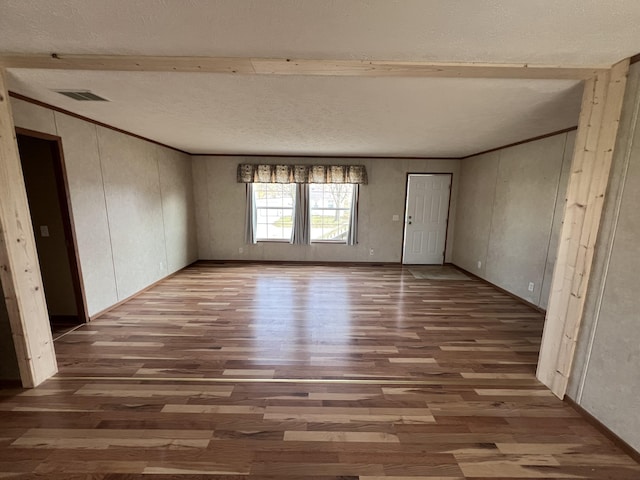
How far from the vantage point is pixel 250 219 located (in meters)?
5.56

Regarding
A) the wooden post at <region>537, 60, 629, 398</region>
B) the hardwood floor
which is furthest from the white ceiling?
the hardwood floor

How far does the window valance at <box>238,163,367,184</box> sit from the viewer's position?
17.4ft

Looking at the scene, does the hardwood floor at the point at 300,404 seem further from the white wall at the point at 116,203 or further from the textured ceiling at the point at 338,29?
the textured ceiling at the point at 338,29

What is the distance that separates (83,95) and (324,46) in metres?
2.18

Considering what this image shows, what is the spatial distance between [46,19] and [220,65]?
0.80 meters

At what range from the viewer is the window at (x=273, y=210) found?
18.2 ft

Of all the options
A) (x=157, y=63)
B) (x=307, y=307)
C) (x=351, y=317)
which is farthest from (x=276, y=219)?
(x=157, y=63)

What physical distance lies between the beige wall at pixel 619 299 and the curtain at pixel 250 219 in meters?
5.10

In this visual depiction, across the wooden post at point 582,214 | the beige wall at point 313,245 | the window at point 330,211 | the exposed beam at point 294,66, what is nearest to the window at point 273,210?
the beige wall at point 313,245

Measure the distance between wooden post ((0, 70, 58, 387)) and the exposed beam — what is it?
1.58 ft

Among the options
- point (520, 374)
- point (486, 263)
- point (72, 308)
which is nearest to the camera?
point (520, 374)

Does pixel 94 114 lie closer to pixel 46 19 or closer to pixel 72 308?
pixel 46 19

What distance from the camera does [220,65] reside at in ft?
5.36

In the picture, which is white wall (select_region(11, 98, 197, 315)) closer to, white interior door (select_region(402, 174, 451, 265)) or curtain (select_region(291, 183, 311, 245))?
curtain (select_region(291, 183, 311, 245))
